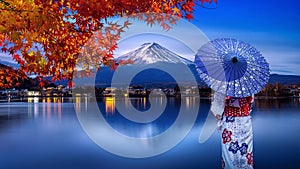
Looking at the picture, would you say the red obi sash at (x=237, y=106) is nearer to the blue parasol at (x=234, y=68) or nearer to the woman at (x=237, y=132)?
the woman at (x=237, y=132)

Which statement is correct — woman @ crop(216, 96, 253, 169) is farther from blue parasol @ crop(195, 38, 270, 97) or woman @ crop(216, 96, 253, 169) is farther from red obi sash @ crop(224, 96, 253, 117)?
blue parasol @ crop(195, 38, 270, 97)

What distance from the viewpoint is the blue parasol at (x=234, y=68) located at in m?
5.09

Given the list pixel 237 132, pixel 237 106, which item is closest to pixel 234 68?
pixel 237 106

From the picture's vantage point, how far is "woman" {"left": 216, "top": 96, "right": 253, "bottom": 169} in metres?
5.19

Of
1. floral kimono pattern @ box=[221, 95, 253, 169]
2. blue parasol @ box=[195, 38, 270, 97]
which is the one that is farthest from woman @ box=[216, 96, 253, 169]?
blue parasol @ box=[195, 38, 270, 97]

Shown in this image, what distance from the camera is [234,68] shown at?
16.6 ft

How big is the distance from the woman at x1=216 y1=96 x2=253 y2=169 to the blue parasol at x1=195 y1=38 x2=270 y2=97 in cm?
19

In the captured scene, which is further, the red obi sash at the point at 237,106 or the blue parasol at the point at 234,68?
the red obi sash at the point at 237,106

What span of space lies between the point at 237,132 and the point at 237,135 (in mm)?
44

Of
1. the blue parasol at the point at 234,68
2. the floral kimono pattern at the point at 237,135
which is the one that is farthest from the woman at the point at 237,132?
the blue parasol at the point at 234,68

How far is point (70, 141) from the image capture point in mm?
13156

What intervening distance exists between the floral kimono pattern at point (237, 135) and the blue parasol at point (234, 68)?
0.85ft

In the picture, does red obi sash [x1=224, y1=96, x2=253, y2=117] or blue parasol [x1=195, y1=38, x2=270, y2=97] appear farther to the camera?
red obi sash [x1=224, y1=96, x2=253, y2=117]

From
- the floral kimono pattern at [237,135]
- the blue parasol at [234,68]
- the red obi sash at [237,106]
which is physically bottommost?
the floral kimono pattern at [237,135]
